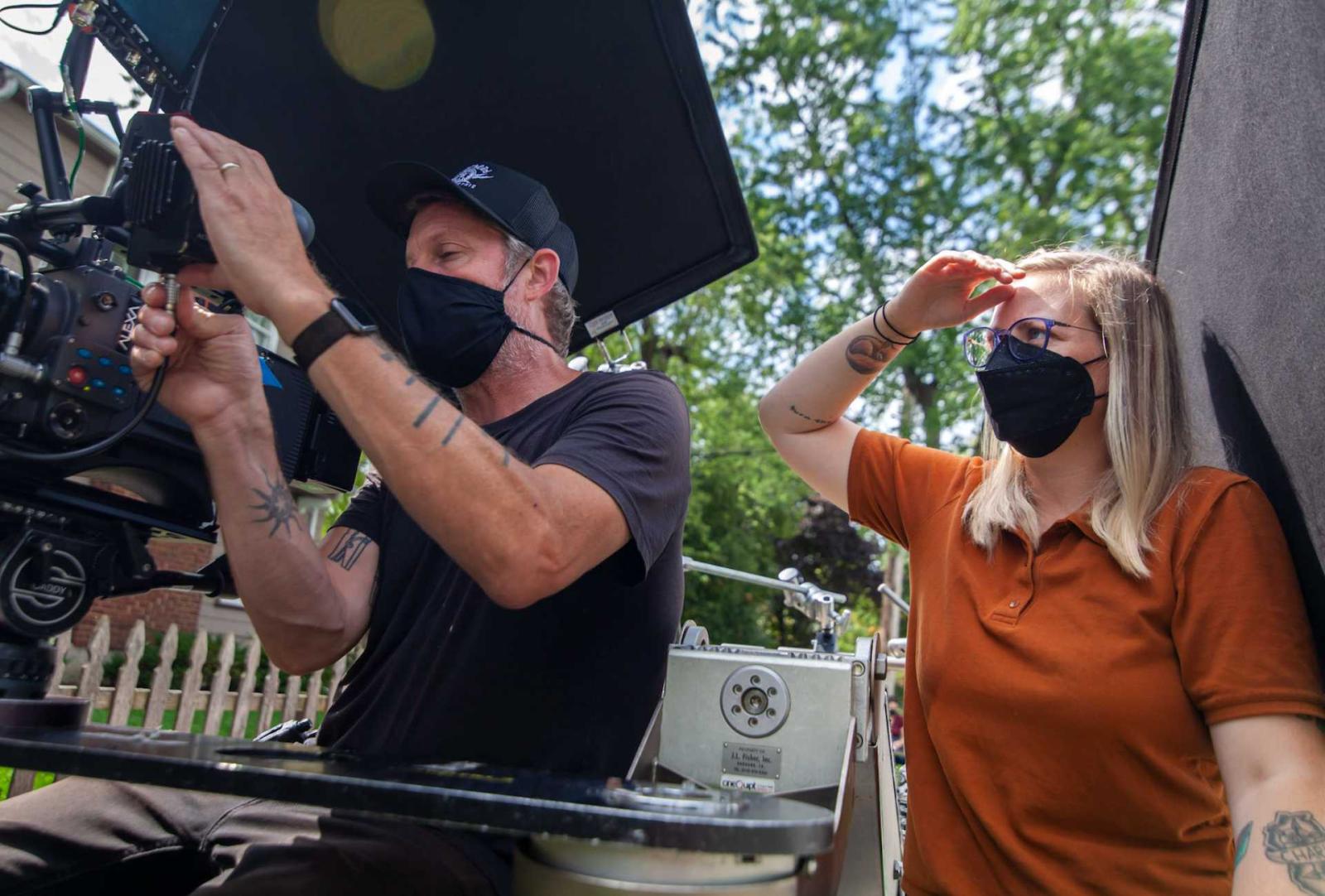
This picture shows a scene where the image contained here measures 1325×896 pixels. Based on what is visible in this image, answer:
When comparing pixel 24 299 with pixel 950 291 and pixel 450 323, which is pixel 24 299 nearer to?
pixel 450 323

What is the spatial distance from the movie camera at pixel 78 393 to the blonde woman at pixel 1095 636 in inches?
56.2

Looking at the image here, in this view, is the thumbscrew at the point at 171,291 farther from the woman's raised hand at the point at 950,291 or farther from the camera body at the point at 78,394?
the woman's raised hand at the point at 950,291

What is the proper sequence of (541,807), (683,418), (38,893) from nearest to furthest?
(541,807)
(38,893)
(683,418)

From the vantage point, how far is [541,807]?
32.7 inches

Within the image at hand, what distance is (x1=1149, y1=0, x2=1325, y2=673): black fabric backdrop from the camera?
1485 millimetres

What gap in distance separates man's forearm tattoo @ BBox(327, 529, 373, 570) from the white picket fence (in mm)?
3548

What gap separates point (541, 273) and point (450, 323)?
268 millimetres

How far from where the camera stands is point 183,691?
6.12m

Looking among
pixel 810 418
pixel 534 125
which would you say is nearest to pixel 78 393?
pixel 534 125

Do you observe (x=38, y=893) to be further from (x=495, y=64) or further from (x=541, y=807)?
(x=495, y=64)

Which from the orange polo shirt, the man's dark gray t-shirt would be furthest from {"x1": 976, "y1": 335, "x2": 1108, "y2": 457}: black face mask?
the man's dark gray t-shirt

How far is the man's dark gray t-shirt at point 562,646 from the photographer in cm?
166

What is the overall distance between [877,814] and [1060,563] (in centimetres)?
60

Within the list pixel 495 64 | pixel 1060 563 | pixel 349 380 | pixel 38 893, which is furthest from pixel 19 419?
pixel 1060 563
